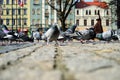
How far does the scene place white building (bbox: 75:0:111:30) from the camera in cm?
12225

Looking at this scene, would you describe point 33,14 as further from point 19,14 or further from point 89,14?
point 89,14

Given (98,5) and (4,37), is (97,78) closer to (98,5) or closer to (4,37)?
(4,37)

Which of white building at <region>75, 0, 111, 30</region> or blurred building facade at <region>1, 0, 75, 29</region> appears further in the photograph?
white building at <region>75, 0, 111, 30</region>

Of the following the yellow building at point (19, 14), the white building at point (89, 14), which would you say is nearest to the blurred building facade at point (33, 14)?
the yellow building at point (19, 14)

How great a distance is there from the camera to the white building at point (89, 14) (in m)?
122

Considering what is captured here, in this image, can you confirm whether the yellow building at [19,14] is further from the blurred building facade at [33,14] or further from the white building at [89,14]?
the white building at [89,14]

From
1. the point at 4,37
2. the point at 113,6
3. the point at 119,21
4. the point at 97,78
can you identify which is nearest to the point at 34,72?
the point at 97,78

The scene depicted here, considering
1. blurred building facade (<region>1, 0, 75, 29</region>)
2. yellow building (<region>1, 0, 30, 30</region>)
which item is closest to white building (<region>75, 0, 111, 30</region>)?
blurred building facade (<region>1, 0, 75, 29</region>)

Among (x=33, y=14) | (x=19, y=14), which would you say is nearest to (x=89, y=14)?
(x=33, y=14)

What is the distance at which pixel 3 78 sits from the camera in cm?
251

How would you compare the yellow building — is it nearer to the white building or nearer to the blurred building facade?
the blurred building facade

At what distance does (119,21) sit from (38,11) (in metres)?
66.6

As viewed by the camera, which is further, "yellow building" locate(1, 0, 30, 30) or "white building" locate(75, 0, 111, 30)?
"white building" locate(75, 0, 111, 30)

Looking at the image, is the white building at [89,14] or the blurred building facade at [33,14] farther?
the white building at [89,14]
